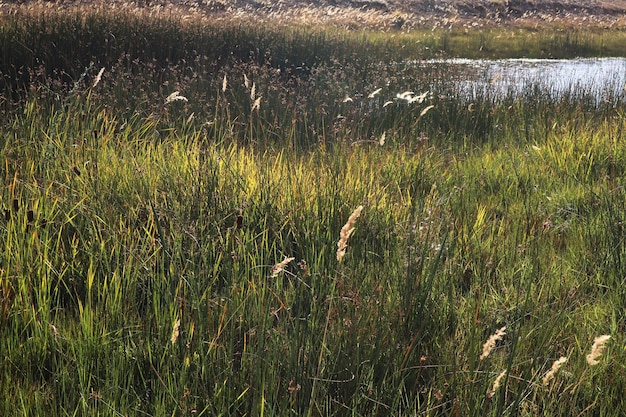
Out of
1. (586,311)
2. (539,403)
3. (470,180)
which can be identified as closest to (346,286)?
(539,403)

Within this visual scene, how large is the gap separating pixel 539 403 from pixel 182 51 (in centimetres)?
885

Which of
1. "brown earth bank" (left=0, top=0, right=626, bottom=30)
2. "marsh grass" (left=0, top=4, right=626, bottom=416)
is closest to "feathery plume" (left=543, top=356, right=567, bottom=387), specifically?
"marsh grass" (left=0, top=4, right=626, bottom=416)

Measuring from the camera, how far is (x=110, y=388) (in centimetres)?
161

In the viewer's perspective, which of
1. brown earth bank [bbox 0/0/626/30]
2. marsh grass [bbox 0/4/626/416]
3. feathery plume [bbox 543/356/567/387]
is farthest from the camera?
brown earth bank [bbox 0/0/626/30]

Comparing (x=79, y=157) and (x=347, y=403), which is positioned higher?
(x=79, y=157)

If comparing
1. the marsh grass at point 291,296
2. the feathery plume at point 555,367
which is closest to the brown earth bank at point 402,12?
the marsh grass at point 291,296

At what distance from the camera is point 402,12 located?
1030 inches

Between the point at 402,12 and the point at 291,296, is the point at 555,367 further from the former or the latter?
the point at 402,12

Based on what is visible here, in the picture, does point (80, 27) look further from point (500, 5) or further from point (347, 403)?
point (500, 5)

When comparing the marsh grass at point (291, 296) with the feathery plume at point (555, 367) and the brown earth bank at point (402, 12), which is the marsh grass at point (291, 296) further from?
the brown earth bank at point (402, 12)

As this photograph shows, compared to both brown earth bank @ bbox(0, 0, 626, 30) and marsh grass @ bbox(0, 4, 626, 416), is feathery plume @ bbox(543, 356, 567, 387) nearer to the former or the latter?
marsh grass @ bbox(0, 4, 626, 416)

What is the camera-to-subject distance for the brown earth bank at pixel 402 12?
17.7m

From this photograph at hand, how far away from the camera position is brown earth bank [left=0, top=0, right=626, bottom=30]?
58.0 feet

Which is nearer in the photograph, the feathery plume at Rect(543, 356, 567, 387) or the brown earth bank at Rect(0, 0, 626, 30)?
the feathery plume at Rect(543, 356, 567, 387)
